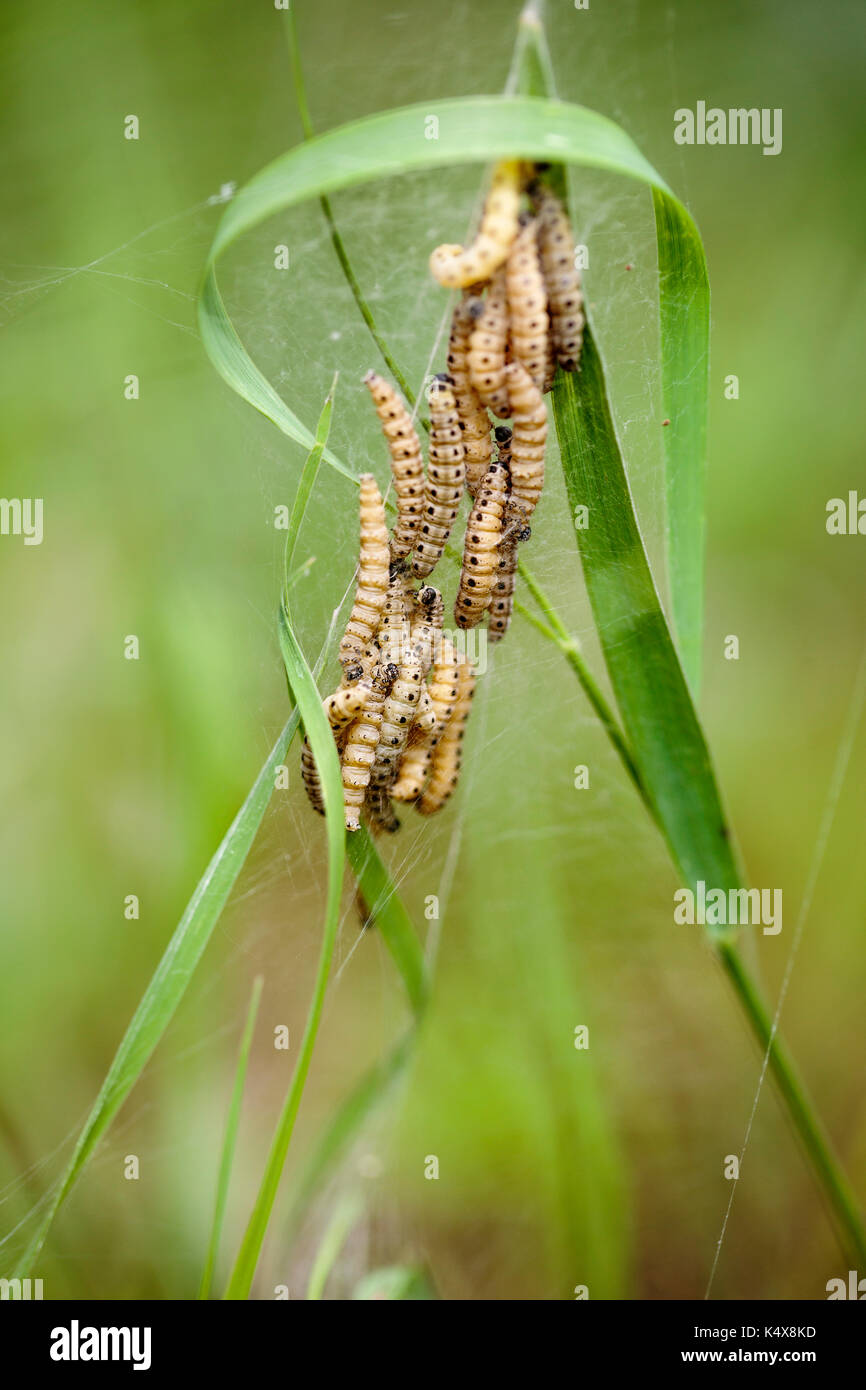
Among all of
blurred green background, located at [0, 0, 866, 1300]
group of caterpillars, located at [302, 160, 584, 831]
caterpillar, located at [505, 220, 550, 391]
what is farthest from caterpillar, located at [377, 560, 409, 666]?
blurred green background, located at [0, 0, 866, 1300]

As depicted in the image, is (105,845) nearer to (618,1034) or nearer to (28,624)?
(28,624)

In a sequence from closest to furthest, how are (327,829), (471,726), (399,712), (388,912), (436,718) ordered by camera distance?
(327,829)
(399,712)
(436,718)
(388,912)
(471,726)

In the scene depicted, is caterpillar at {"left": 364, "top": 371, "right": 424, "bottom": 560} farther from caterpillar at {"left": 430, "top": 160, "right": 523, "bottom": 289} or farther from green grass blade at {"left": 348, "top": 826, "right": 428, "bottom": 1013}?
green grass blade at {"left": 348, "top": 826, "right": 428, "bottom": 1013}

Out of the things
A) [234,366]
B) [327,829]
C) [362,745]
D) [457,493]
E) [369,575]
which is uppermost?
[234,366]

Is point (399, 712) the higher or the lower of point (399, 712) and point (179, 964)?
the higher

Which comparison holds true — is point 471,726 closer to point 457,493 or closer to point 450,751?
point 450,751

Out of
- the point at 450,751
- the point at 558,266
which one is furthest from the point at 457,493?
the point at 450,751
